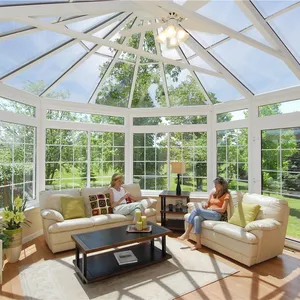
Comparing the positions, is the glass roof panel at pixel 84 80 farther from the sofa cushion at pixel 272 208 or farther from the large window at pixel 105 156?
the sofa cushion at pixel 272 208

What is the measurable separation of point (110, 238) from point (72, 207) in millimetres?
1271

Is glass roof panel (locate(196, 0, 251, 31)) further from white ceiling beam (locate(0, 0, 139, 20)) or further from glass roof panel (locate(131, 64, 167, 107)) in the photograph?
glass roof panel (locate(131, 64, 167, 107))

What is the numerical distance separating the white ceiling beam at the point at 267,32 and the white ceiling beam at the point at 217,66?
3.16 feet

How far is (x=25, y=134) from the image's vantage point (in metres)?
4.27

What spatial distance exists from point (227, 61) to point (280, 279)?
11.4 feet

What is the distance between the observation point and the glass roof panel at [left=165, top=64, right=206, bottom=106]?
4.90 metres

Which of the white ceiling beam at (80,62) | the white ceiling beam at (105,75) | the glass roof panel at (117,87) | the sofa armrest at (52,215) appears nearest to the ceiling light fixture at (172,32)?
the white ceiling beam at (80,62)

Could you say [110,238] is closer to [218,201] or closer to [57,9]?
[218,201]

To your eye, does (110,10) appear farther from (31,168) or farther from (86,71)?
(31,168)

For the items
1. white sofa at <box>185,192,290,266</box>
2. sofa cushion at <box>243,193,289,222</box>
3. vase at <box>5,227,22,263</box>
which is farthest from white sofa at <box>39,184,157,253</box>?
sofa cushion at <box>243,193,289,222</box>

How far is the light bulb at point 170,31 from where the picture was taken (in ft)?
7.56

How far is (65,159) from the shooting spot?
16.1ft

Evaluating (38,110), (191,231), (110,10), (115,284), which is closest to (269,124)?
(191,231)

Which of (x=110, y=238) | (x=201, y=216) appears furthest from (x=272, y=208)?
(x=110, y=238)
